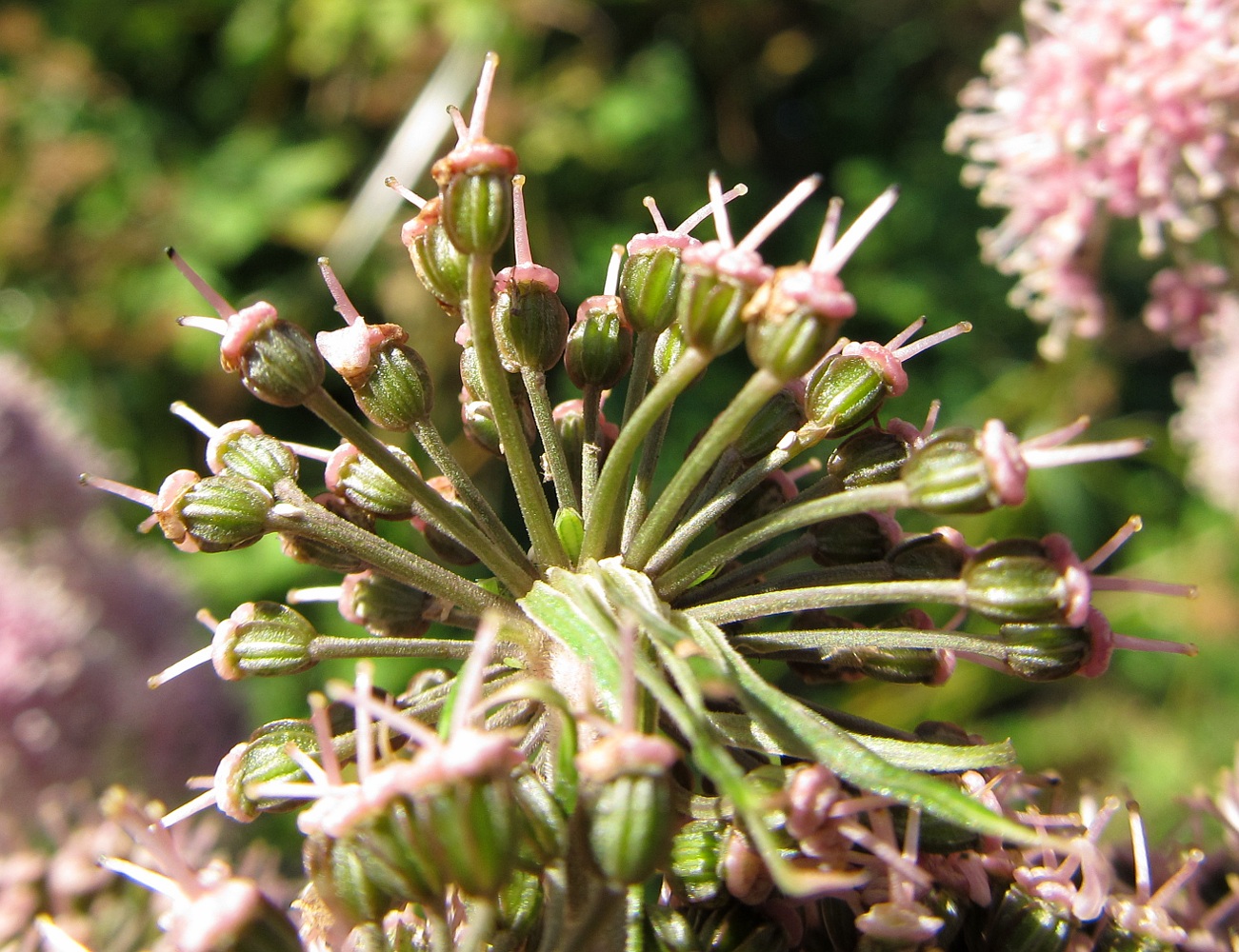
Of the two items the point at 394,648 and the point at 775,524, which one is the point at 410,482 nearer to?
the point at 394,648

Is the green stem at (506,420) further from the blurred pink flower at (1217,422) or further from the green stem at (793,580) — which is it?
the blurred pink flower at (1217,422)

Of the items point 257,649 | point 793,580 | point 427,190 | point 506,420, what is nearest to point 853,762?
point 793,580

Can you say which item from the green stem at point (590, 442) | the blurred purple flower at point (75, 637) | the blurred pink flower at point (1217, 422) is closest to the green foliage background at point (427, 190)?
the blurred pink flower at point (1217, 422)

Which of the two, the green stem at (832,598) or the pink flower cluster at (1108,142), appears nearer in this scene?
the green stem at (832,598)

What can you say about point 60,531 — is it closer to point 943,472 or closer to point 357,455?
point 357,455

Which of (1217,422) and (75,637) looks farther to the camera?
(1217,422)

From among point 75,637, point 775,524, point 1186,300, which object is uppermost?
point 775,524

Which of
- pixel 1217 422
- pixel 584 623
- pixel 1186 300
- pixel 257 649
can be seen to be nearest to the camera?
pixel 584 623

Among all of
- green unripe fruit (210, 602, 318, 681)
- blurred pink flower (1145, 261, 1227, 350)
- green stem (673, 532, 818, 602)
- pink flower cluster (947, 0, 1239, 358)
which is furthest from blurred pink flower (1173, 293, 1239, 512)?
green unripe fruit (210, 602, 318, 681)
